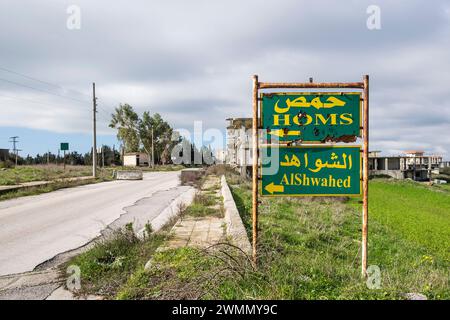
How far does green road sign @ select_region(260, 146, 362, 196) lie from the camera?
511cm

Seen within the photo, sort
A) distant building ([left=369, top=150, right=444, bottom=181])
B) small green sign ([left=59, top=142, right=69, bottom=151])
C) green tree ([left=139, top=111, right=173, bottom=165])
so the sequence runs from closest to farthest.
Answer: small green sign ([left=59, top=142, right=69, bottom=151]) < distant building ([left=369, top=150, right=444, bottom=181]) < green tree ([left=139, top=111, right=173, bottom=165])

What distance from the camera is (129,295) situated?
13.4ft

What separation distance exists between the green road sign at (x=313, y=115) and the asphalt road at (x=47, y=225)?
178 inches

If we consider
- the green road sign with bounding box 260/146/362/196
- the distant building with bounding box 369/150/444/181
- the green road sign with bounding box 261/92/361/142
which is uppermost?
the green road sign with bounding box 261/92/361/142

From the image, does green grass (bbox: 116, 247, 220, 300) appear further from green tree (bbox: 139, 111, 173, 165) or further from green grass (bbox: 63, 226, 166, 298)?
green tree (bbox: 139, 111, 173, 165)

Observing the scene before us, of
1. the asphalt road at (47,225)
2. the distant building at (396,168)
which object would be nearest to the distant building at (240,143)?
the asphalt road at (47,225)

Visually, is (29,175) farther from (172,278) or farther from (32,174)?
(172,278)

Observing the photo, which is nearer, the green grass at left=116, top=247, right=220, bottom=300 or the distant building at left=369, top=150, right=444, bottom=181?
the green grass at left=116, top=247, right=220, bottom=300

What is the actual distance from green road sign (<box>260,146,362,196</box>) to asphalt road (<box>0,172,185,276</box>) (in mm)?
4198

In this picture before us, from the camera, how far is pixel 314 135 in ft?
16.5

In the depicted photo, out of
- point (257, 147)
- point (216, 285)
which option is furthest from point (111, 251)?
point (257, 147)

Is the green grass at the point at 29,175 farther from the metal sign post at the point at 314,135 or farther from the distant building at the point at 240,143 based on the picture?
the metal sign post at the point at 314,135

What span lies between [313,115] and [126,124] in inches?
3250

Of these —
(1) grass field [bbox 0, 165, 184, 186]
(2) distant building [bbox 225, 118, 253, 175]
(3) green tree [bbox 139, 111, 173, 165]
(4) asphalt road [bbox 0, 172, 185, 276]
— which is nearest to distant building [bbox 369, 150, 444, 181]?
(2) distant building [bbox 225, 118, 253, 175]
